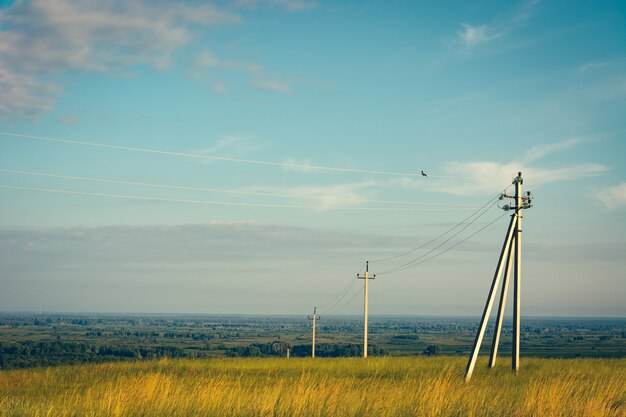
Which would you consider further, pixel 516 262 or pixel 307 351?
pixel 307 351

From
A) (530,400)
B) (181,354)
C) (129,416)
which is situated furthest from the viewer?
(181,354)

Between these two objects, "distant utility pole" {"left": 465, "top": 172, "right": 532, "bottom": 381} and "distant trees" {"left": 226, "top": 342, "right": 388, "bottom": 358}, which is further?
"distant trees" {"left": 226, "top": 342, "right": 388, "bottom": 358}

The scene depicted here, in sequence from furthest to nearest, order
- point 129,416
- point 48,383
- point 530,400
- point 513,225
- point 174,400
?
point 513,225
point 48,383
point 530,400
point 174,400
point 129,416

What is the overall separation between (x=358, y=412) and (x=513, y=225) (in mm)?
13939

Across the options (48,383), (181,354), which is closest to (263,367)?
(48,383)

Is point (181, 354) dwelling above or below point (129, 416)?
below

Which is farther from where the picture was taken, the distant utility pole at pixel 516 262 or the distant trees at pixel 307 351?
the distant trees at pixel 307 351

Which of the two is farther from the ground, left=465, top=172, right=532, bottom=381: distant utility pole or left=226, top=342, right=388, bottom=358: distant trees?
left=465, top=172, right=532, bottom=381: distant utility pole

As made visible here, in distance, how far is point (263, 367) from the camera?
29625 millimetres

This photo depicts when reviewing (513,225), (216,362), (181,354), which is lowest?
(181,354)

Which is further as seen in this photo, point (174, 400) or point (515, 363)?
point (515, 363)

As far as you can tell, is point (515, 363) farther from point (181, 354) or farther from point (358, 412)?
point (181, 354)

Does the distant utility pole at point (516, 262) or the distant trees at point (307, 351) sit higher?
the distant utility pole at point (516, 262)

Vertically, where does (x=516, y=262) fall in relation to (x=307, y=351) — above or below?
above
